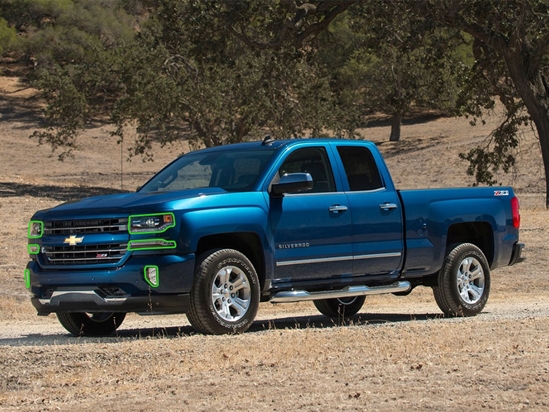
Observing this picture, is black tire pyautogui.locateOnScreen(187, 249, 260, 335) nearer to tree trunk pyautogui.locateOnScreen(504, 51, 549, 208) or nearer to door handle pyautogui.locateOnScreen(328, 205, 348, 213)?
door handle pyautogui.locateOnScreen(328, 205, 348, 213)

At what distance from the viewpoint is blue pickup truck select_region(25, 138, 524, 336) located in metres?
9.55

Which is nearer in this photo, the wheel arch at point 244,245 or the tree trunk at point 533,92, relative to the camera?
the wheel arch at point 244,245

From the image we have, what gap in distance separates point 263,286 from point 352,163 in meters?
1.83

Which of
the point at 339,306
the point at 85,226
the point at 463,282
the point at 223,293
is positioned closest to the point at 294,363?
the point at 223,293

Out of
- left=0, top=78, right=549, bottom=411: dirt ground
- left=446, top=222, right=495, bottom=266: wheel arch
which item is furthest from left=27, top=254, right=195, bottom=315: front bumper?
left=446, top=222, right=495, bottom=266: wheel arch

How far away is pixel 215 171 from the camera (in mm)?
10828

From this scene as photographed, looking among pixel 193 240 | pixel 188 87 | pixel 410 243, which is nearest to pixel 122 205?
pixel 193 240

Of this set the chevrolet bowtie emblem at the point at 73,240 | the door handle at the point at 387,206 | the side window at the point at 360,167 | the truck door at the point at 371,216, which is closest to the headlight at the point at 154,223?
the chevrolet bowtie emblem at the point at 73,240

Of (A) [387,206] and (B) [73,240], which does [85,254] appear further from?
(A) [387,206]

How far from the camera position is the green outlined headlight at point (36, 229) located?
1012 cm

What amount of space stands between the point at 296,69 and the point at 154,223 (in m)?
24.9

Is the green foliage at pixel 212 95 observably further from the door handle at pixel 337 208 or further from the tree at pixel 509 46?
the door handle at pixel 337 208

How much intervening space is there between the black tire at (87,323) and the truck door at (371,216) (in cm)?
266

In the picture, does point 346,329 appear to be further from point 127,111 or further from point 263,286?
point 127,111
